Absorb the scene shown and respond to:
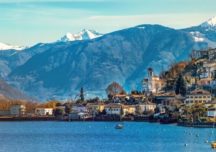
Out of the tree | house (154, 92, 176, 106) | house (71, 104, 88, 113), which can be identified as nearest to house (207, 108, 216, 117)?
house (154, 92, 176, 106)

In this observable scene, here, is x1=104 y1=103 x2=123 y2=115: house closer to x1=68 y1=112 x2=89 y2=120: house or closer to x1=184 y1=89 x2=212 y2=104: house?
x1=68 y1=112 x2=89 y2=120: house

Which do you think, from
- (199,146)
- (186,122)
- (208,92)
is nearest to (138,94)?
(208,92)

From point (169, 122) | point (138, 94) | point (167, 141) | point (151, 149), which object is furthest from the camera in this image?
point (138, 94)

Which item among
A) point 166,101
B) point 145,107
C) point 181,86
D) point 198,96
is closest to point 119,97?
point 145,107

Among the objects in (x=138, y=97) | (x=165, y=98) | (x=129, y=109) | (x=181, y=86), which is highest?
(x=181, y=86)

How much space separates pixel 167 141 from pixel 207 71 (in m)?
90.4

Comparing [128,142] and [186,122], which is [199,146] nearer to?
[128,142]

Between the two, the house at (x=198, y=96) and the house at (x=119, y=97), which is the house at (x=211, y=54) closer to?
the house at (x=119, y=97)

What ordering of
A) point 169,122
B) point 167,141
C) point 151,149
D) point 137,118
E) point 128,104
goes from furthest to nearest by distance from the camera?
point 128,104
point 137,118
point 169,122
point 167,141
point 151,149

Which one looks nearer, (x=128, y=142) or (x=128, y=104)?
(x=128, y=142)

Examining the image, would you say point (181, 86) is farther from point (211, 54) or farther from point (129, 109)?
point (211, 54)

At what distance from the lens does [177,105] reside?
15562cm

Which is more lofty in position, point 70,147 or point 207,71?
point 207,71

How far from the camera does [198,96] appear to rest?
512 feet
